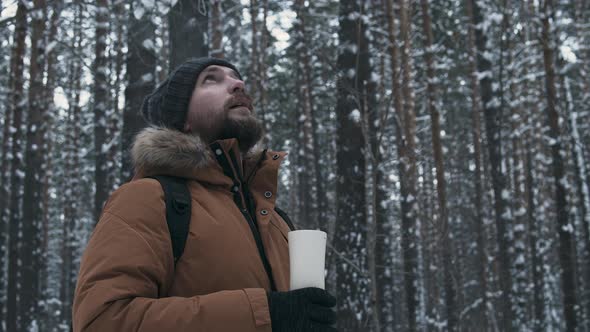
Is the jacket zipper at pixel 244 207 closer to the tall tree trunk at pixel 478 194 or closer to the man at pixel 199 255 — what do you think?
the man at pixel 199 255

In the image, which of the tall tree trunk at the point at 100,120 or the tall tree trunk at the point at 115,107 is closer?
the tall tree trunk at the point at 115,107

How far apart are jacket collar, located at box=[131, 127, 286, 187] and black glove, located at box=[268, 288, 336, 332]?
0.54 m

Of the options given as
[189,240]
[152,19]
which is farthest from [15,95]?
[189,240]

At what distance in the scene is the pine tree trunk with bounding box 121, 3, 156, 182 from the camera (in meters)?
6.24

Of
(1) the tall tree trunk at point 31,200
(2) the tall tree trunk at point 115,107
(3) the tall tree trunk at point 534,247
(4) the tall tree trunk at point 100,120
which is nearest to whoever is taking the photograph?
(2) the tall tree trunk at point 115,107

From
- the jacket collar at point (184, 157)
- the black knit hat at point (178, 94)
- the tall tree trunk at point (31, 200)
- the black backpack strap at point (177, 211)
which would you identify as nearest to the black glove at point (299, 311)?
the black backpack strap at point (177, 211)

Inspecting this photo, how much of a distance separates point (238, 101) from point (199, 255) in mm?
885

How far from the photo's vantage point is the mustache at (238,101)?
2580 mm

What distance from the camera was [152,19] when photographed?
6.29 meters

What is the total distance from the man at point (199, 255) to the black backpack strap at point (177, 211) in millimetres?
19

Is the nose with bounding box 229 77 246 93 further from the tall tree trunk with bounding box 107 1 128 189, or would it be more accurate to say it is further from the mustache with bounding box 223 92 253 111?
the tall tree trunk with bounding box 107 1 128 189

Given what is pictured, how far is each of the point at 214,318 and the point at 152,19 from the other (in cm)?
511

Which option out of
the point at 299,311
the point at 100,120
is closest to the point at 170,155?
the point at 299,311

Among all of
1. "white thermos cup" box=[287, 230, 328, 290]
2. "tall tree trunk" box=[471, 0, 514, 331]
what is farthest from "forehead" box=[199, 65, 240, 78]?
"tall tree trunk" box=[471, 0, 514, 331]
